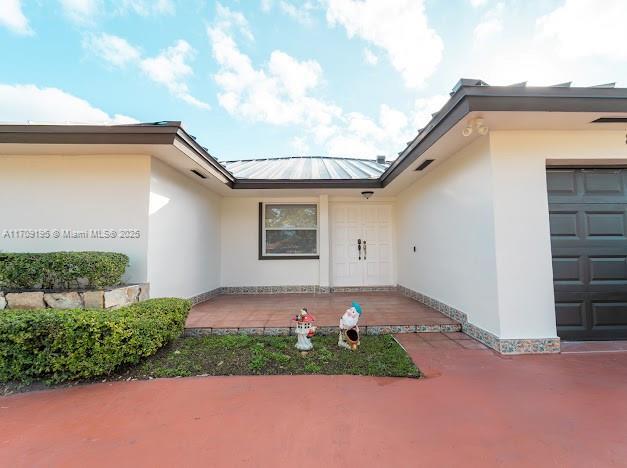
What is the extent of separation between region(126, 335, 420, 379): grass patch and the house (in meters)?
1.20

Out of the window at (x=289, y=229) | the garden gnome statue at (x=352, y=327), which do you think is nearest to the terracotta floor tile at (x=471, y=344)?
the garden gnome statue at (x=352, y=327)

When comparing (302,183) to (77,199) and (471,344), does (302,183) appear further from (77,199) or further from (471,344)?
(471,344)

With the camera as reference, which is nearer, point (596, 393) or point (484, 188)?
point (596, 393)

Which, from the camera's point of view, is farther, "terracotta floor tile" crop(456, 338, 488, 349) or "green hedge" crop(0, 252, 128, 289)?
"terracotta floor tile" crop(456, 338, 488, 349)

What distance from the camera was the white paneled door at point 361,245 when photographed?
21.8 ft

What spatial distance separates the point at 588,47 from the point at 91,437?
6.93 metres

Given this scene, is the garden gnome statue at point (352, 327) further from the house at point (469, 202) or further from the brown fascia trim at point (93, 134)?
the brown fascia trim at point (93, 134)

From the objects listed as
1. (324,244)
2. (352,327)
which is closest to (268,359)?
(352,327)

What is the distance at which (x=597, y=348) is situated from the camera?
3.06 m

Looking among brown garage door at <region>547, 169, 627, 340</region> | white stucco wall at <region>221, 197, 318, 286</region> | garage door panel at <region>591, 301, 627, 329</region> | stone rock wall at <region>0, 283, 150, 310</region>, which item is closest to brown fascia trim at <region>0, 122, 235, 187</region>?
stone rock wall at <region>0, 283, 150, 310</region>

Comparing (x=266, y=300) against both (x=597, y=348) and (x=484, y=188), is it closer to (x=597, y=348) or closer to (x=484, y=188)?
(x=484, y=188)

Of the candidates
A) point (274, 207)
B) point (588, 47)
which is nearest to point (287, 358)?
Answer: point (274, 207)

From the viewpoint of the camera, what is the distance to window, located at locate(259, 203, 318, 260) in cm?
660

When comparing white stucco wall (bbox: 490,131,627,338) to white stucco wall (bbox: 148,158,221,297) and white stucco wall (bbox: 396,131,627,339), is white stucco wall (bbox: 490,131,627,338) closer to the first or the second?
white stucco wall (bbox: 396,131,627,339)
